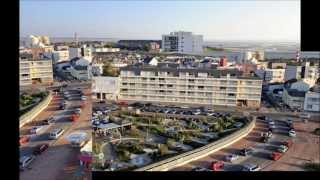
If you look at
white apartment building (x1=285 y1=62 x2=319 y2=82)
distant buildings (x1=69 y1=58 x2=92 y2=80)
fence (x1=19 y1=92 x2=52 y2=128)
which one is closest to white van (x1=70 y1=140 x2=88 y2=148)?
fence (x1=19 y1=92 x2=52 y2=128)

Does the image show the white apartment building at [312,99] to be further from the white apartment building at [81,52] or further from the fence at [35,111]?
the fence at [35,111]

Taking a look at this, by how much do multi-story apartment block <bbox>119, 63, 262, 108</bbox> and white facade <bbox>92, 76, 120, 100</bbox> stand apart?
11cm

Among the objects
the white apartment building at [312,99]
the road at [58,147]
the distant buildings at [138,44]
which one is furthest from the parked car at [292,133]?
the road at [58,147]

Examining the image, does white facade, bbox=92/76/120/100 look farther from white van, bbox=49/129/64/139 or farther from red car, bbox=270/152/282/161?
red car, bbox=270/152/282/161

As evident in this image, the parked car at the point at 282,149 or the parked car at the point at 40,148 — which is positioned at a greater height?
the parked car at the point at 40,148

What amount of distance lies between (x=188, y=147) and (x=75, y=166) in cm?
217

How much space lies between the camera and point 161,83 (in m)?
4.34

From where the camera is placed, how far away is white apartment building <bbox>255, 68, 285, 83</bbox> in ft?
13.1

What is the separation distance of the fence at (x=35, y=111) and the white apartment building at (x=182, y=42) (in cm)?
221

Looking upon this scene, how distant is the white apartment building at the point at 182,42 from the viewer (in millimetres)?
4070

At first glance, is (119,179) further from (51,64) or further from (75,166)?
(51,64)

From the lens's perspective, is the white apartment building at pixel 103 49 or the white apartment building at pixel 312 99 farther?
the white apartment building at pixel 312 99

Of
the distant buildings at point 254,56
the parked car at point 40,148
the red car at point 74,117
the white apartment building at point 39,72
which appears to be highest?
the distant buildings at point 254,56
